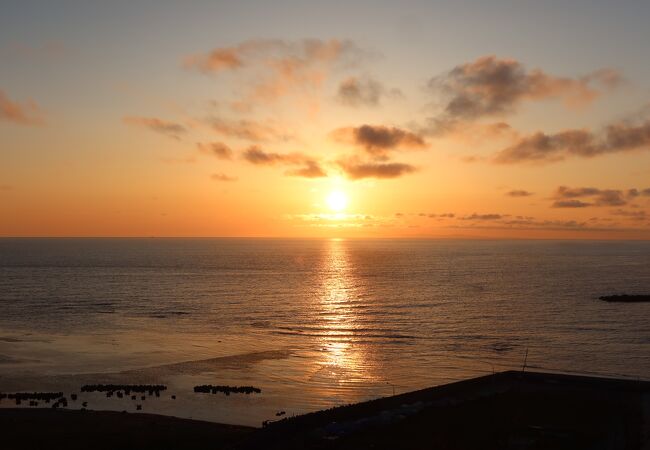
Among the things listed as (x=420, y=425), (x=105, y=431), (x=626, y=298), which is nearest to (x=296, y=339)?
(x=105, y=431)

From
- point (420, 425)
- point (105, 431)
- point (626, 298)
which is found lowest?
Result: point (626, 298)

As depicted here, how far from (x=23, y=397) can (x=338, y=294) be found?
99.3 m

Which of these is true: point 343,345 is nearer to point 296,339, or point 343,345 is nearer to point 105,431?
point 296,339

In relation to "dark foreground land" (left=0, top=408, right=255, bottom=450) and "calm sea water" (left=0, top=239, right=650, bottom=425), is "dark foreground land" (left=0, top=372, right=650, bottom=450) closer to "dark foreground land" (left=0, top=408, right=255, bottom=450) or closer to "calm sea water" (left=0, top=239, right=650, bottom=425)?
"dark foreground land" (left=0, top=408, right=255, bottom=450)

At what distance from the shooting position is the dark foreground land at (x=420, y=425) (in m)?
36.0

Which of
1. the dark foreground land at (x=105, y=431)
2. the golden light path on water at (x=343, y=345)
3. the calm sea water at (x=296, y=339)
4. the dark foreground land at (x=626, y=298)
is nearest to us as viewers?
the dark foreground land at (x=105, y=431)

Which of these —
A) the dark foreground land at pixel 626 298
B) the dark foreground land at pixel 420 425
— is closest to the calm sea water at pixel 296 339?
the dark foreground land at pixel 626 298

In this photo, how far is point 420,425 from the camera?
3928cm

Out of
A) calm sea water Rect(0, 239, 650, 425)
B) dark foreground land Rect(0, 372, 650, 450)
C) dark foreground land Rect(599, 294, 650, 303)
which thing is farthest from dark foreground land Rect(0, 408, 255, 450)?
dark foreground land Rect(599, 294, 650, 303)

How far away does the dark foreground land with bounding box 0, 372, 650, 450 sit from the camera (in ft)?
118

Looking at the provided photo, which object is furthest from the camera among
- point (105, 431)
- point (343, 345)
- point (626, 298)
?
point (626, 298)

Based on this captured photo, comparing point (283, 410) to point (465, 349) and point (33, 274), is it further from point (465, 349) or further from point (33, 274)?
point (33, 274)

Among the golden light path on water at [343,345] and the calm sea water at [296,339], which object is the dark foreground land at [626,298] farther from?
the golden light path on water at [343,345]

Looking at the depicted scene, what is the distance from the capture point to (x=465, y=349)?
7481 cm
